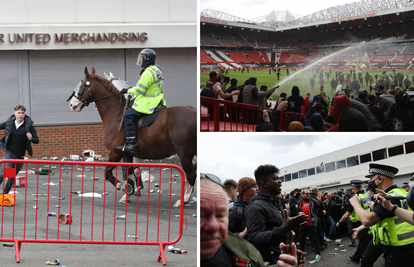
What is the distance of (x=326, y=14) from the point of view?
14.2 ft

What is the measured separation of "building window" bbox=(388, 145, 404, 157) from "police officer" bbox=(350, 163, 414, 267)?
0.82 feet

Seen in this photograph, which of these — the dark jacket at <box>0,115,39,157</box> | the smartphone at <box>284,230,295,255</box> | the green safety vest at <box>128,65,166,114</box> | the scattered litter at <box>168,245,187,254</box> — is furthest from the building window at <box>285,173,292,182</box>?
the dark jacket at <box>0,115,39,157</box>

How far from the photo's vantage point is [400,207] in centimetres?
333

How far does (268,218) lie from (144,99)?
4.70 meters

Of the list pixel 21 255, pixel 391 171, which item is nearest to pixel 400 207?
pixel 391 171

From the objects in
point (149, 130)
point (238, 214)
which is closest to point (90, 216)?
point (149, 130)

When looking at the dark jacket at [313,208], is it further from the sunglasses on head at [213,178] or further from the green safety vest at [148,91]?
the green safety vest at [148,91]

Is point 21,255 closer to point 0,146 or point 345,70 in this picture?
point 0,146

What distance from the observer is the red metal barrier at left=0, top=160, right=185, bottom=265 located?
5102 mm

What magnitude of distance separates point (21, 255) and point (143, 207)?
2767mm

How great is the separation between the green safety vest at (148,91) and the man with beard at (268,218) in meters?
4.40

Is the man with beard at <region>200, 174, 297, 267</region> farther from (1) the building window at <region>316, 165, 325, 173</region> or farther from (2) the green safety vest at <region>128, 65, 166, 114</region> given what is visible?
(2) the green safety vest at <region>128, 65, 166, 114</region>

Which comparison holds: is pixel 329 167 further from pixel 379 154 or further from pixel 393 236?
pixel 393 236

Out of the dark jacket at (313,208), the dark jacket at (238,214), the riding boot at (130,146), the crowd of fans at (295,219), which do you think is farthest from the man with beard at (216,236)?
the riding boot at (130,146)
